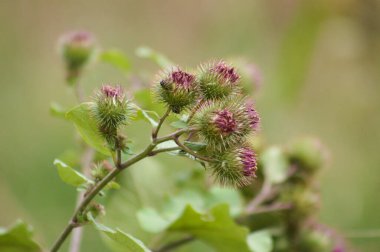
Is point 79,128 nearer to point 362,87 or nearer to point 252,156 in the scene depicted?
point 252,156

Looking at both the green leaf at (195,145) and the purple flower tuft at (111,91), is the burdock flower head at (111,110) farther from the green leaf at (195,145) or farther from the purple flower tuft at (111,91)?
the green leaf at (195,145)

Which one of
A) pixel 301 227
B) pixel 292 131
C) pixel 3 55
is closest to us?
pixel 301 227

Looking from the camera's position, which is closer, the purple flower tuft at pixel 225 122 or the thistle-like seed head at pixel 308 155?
the purple flower tuft at pixel 225 122

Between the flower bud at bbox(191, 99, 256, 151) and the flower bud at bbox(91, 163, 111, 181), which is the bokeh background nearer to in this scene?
the flower bud at bbox(91, 163, 111, 181)

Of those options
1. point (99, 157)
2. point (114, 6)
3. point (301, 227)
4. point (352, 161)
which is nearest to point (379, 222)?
point (352, 161)

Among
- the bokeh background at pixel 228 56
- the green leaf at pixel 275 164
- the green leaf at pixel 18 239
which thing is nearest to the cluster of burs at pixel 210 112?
the green leaf at pixel 18 239

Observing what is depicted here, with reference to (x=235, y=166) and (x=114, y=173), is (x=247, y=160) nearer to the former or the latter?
(x=235, y=166)
